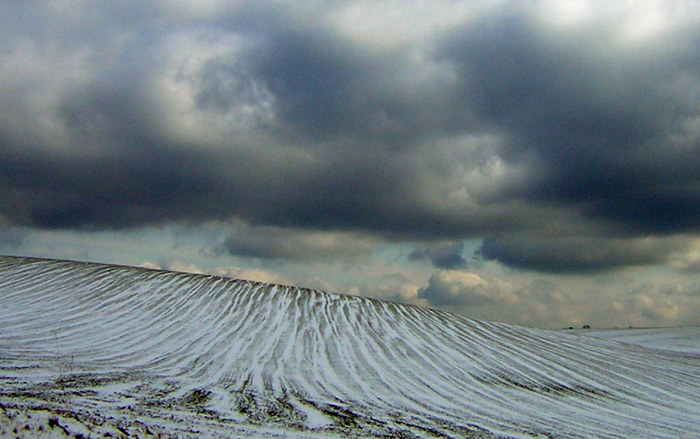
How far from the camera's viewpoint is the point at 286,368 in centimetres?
1948

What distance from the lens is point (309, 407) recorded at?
14.0 meters

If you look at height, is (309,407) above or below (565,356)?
below

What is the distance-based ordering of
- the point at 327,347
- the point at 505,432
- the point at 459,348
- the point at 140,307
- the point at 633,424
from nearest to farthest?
the point at 505,432, the point at 633,424, the point at 327,347, the point at 459,348, the point at 140,307

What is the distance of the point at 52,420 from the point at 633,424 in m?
13.9

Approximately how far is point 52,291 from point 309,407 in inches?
771

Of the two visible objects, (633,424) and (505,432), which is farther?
(633,424)

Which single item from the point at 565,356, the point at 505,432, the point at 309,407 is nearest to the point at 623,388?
the point at 565,356

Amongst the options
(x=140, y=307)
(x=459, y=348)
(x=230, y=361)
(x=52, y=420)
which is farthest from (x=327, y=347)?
(x=52, y=420)

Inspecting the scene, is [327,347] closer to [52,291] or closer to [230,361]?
[230,361]

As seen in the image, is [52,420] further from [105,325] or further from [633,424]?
[105,325]

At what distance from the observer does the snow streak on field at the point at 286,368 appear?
483 inches

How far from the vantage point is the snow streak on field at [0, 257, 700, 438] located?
12.3 meters

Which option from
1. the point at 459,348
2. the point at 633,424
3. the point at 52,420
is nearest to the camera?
the point at 52,420

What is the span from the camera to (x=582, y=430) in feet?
45.6
